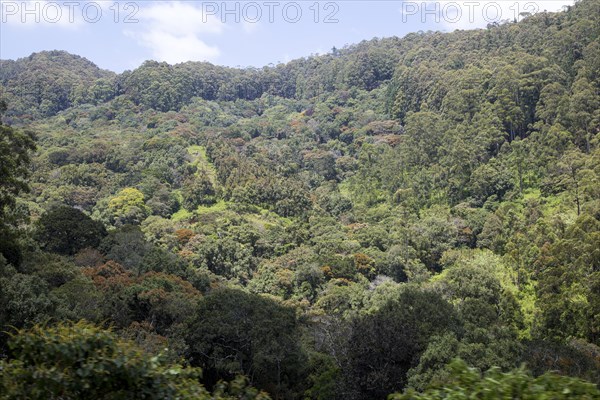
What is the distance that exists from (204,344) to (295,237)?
25.8 meters

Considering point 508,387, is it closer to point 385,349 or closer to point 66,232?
point 385,349

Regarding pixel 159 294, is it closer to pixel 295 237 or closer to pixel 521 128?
pixel 295 237

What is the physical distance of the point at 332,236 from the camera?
4409 cm

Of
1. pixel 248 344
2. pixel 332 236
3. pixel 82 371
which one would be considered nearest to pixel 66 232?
pixel 248 344

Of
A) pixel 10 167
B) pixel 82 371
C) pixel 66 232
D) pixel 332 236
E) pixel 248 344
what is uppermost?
pixel 10 167

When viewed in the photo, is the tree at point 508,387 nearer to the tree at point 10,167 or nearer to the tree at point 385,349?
the tree at point 385,349

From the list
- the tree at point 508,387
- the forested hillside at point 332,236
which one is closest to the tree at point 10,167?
the forested hillside at point 332,236

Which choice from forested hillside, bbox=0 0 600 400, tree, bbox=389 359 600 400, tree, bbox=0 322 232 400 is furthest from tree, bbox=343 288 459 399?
tree, bbox=0 322 232 400

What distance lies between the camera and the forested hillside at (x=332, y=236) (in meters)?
16.4

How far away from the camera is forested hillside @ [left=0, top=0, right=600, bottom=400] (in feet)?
53.7

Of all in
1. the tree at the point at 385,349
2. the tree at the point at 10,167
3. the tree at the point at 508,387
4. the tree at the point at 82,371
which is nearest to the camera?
the tree at the point at 508,387

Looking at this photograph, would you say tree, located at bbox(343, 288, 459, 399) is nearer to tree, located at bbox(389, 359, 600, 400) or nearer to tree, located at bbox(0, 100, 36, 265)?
tree, located at bbox(0, 100, 36, 265)

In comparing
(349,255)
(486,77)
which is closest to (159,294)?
(349,255)

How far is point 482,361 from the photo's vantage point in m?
16.5
